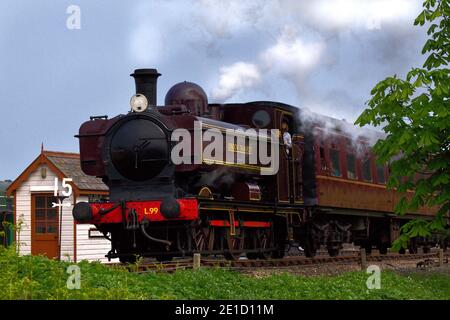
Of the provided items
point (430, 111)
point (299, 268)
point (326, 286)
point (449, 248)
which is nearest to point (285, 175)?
point (299, 268)

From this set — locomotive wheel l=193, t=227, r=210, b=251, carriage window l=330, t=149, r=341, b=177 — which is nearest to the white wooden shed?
carriage window l=330, t=149, r=341, b=177

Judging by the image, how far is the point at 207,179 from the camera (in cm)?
1755

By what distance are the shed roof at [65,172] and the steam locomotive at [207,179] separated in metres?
5.68

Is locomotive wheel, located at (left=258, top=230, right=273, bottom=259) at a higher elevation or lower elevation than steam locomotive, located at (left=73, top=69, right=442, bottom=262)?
lower

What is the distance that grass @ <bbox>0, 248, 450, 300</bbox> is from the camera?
31.8 feet

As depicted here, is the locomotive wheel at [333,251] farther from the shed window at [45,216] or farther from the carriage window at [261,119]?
the shed window at [45,216]

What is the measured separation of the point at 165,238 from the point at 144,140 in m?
2.18

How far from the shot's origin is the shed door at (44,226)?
79.1 feet

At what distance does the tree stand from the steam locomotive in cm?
363

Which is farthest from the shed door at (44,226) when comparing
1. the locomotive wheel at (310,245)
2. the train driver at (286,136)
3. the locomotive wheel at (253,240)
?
the train driver at (286,136)

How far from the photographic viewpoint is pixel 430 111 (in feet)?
48.4

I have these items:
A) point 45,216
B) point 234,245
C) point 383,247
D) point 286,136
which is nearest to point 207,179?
point 234,245

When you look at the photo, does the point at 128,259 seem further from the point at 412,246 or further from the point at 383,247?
the point at 412,246

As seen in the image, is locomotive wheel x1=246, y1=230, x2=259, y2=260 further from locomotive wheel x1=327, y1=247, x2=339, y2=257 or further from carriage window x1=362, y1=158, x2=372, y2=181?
carriage window x1=362, y1=158, x2=372, y2=181
